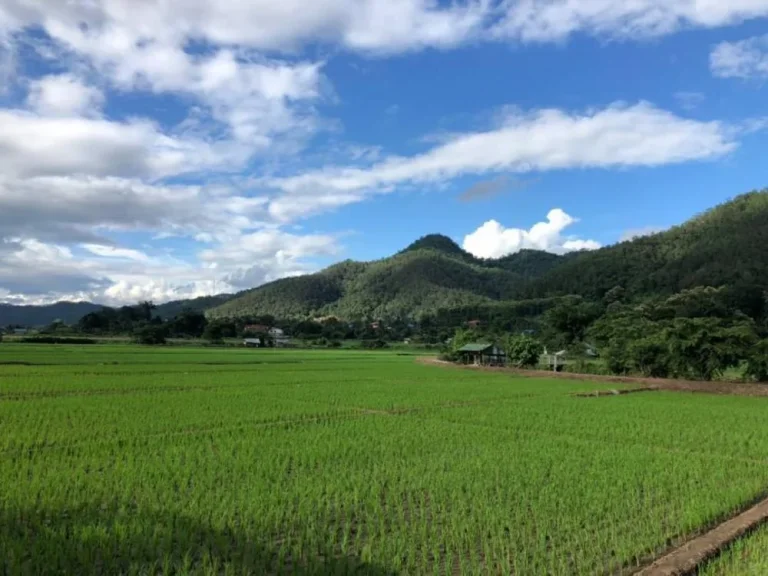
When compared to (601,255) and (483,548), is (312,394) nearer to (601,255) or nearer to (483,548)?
(483,548)

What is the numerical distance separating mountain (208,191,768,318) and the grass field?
50.8m

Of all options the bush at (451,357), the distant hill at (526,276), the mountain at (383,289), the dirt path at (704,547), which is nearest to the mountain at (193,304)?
the distant hill at (526,276)

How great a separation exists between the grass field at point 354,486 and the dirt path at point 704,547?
25cm

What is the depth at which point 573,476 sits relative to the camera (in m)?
8.23

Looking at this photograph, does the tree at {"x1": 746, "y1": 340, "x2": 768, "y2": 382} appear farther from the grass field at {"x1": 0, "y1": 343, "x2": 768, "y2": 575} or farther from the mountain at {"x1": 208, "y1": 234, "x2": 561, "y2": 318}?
the mountain at {"x1": 208, "y1": 234, "x2": 561, "y2": 318}

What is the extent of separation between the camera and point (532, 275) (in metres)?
161

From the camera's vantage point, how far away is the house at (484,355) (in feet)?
144

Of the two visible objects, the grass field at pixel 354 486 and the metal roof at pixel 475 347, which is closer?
the grass field at pixel 354 486

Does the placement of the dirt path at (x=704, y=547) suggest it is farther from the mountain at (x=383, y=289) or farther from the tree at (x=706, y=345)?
the mountain at (x=383, y=289)

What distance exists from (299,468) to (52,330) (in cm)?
9042

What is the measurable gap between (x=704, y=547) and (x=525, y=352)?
33225mm

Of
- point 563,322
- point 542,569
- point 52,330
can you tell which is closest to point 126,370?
point 542,569

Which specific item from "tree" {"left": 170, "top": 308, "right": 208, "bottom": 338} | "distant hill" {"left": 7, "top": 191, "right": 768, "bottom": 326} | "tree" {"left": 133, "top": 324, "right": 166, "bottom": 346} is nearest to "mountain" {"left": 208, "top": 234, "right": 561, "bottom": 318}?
"distant hill" {"left": 7, "top": 191, "right": 768, "bottom": 326}

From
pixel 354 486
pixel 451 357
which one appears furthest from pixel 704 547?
pixel 451 357
